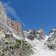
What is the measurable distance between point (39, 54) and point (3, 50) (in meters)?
7.11

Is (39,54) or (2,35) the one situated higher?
(2,35)

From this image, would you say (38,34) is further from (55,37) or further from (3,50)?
(3,50)

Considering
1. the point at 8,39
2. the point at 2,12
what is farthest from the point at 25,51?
Answer: the point at 2,12

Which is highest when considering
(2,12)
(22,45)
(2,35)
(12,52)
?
(2,12)

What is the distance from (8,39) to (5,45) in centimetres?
229

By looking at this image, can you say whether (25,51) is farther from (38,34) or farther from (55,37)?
(38,34)

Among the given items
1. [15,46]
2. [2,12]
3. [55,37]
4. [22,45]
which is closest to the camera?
[15,46]

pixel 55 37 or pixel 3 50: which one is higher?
pixel 55 37

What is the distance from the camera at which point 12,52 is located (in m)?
27.9

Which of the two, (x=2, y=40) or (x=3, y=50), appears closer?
(x=3, y=50)

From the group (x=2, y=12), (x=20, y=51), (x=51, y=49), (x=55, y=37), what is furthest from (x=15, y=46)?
(x=55, y=37)

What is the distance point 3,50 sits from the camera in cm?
2777

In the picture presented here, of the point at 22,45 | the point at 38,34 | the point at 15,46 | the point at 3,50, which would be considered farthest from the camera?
the point at 38,34

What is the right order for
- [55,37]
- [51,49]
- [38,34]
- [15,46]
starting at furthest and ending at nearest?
[38,34] → [55,37] → [51,49] → [15,46]
